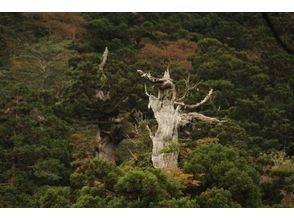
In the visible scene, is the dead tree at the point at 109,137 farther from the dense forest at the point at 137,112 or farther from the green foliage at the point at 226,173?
the green foliage at the point at 226,173

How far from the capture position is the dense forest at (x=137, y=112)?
12180mm

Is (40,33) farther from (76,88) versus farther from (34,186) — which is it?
(34,186)

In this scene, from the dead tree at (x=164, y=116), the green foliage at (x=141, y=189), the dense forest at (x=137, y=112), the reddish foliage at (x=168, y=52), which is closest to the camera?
the green foliage at (x=141, y=189)

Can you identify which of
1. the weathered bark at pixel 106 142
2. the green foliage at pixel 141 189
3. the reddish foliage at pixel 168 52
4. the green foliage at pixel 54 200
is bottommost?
the green foliage at pixel 54 200

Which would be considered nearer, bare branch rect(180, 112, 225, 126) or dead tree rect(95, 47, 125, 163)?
bare branch rect(180, 112, 225, 126)

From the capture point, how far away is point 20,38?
84.7 feet

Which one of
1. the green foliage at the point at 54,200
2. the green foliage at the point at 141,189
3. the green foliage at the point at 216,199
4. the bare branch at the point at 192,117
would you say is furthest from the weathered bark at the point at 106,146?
the green foliage at the point at 141,189

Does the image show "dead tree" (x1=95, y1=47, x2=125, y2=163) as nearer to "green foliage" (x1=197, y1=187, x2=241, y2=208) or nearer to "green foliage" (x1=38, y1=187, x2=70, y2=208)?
"green foliage" (x1=38, y1=187, x2=70, y2=208)

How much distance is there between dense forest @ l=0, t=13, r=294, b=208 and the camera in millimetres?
12180

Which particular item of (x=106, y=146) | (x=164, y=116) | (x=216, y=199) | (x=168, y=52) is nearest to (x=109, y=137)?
(x=106, y=146)

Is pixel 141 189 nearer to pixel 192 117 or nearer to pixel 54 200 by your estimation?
pixel 54 200

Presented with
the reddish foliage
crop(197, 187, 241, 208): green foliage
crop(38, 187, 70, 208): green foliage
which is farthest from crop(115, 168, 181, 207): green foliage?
the reddish foliage

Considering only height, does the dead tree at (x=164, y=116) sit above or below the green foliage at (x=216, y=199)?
above

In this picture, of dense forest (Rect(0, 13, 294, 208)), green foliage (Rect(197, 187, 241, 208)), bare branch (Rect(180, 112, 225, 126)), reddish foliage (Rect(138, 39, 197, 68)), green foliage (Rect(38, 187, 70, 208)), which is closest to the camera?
green foliage (Rect(197, 187, 241, 208))
